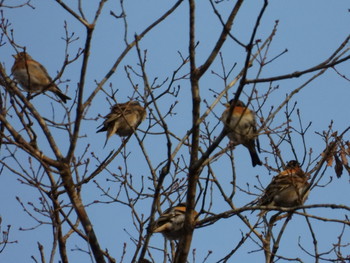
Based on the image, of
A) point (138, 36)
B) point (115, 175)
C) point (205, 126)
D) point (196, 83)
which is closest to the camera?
point (196, 83)

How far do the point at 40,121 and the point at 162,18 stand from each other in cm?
130

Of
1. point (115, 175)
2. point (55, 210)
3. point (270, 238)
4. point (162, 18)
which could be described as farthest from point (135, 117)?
point (162, 18)

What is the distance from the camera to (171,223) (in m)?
7.07

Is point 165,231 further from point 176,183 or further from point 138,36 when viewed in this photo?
point 138,36

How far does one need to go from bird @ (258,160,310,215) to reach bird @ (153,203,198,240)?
0.93m

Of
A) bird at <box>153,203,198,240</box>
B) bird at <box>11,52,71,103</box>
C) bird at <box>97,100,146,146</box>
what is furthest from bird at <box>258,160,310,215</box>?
bird at <box>11,52,71,103</box>

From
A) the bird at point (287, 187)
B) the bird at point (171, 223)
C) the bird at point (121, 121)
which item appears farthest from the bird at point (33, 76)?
the bird at point (287, 187)

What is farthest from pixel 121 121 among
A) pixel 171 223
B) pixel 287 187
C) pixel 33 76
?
pixel 287 187

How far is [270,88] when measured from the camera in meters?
5.82

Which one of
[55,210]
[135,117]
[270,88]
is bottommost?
[55,210]

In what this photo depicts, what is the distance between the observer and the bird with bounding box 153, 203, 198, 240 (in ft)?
23.1

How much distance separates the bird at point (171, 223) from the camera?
23.1 feet

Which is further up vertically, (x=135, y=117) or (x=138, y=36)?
(x=135, y=117)

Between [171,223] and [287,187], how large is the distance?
1.61 metres
